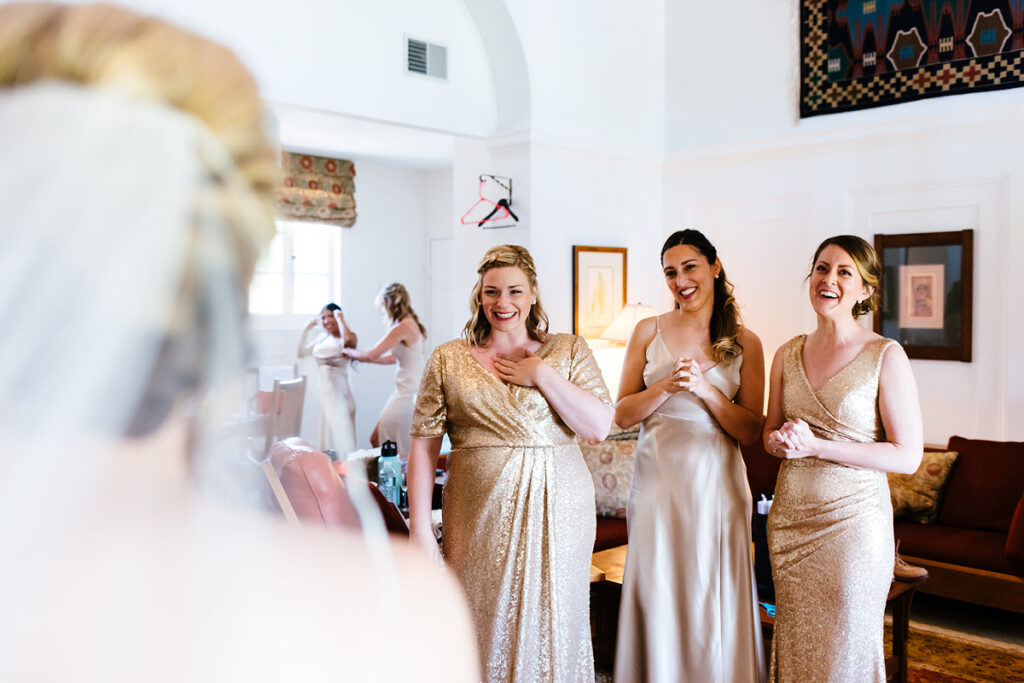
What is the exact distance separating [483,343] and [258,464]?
7.02ft

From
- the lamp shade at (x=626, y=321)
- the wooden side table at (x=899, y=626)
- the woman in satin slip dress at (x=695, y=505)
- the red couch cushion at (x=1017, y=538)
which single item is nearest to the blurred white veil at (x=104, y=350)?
the woman in satin slip dress at (x=695, y=505)

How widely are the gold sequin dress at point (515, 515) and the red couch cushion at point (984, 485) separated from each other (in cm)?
287

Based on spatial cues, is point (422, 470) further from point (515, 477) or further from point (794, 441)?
point (794, 441)

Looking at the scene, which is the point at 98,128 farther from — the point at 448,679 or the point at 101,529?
the point at 448,679

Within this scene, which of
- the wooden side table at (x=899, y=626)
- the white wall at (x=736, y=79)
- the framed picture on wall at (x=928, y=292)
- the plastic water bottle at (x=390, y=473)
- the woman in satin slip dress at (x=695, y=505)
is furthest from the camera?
the white wall at (x=736, y=79)

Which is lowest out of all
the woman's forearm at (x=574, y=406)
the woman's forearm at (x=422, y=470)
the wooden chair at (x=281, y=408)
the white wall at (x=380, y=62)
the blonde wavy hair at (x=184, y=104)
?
the woman's forearm at (x=422, y=470)

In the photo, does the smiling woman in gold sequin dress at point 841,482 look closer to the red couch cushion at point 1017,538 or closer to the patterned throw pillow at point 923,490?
the red couch cushion at point 1017,538

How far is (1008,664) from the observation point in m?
3.59

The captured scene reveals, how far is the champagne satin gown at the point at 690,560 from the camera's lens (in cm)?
272

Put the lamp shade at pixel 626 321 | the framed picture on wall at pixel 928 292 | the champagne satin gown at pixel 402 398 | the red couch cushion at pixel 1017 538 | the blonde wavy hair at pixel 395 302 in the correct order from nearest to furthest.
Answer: the red couch cushion at pixel 1017 538 → the framed picture on wall at pixel 928 292 → the lamp shade at pixel 626 321 → the blonde wavy hair at pixel 395 302 → the champagne satin gown at pixel 402 398

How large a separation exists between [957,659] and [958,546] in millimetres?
602

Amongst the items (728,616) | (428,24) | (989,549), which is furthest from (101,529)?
(428,24)

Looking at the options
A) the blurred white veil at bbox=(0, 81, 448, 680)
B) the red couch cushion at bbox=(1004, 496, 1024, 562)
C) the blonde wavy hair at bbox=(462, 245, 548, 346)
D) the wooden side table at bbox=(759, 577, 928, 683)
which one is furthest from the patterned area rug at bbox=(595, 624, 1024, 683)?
the blurred white veil at bbox=(0, 81, 448, 680)

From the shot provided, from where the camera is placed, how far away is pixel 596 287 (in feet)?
17.8
